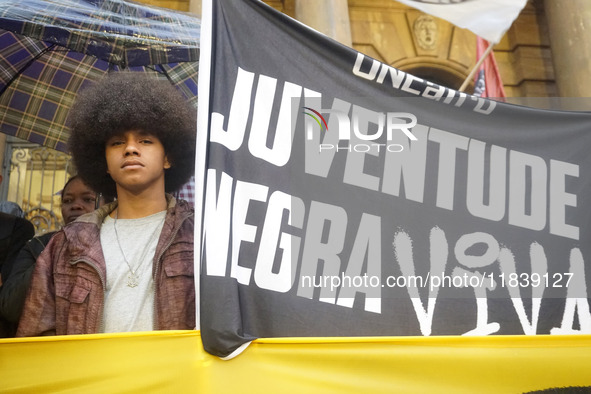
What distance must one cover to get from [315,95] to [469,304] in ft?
3.52

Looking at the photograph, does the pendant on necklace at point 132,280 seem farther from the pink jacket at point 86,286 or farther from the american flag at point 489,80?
the american flag at point 489,80

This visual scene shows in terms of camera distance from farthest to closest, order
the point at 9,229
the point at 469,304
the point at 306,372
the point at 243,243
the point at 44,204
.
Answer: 1. the point at 44,204
2. the point at 9,229
3. the point at 469,304
4. the point at 243,243
5. the point at 306,372

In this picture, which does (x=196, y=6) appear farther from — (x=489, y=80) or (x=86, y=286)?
(x=86, y=286)

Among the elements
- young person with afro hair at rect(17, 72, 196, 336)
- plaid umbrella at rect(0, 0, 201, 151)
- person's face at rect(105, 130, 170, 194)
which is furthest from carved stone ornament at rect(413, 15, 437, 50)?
person's face at rect(105, 130, 170, 194)

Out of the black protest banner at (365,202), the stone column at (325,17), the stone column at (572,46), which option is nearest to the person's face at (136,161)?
the black protest banner at (365,202)

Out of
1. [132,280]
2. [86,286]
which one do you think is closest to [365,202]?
[132,280]

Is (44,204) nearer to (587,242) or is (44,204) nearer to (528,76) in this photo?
(587,242)

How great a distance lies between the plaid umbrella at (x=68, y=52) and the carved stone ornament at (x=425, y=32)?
6.59m

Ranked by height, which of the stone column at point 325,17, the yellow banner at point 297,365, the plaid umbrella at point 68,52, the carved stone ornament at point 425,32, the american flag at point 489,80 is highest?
the carved stone ornament at point 425,32

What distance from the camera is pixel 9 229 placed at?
3023mm

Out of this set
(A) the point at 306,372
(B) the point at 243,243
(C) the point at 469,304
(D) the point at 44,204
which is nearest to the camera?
(A) the point at 306,372

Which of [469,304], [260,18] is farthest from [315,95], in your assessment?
[469,304]

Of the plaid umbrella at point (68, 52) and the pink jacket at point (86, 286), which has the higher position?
the plaid umbrella at point (68, 52)

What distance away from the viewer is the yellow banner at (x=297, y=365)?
1.84 metres
